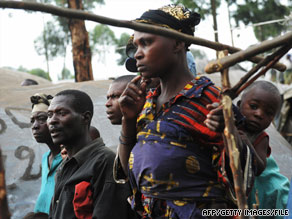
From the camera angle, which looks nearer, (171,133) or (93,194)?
(171,133)

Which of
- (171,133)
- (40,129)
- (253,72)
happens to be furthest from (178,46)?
(40,129)

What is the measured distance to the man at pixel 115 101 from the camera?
99.4 inches

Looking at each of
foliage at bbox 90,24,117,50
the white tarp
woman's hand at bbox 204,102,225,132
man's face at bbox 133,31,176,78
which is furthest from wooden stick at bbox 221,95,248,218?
foliage at bbox 90,24,117,50

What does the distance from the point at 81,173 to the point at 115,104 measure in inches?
22.5

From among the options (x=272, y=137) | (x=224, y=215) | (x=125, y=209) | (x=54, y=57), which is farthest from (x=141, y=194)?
(x=54, y=57)

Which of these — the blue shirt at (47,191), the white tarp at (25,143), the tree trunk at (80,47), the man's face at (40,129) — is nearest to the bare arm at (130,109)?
the blue shirt at (47,191)

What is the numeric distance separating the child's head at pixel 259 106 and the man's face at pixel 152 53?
104 cm

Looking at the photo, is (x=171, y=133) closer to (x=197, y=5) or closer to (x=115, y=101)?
(x=115, y=101)

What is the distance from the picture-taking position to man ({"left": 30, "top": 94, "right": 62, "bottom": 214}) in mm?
3008

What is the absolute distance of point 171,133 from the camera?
4.77ft

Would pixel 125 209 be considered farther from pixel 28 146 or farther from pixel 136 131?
pixel 28 146

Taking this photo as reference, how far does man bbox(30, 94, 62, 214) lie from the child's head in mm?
1615

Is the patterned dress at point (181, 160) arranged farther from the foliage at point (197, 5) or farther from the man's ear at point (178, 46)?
the foliage at point (197, 5)

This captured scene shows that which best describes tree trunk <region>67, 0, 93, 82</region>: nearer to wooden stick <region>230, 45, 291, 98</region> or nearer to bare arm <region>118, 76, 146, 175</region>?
bare arm <region>118, 76, 146, 175</region>
